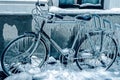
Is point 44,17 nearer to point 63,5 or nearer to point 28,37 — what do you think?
point 28,37

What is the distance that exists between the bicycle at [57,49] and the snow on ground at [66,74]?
5.1 inches

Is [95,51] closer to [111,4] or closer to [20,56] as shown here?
[111,4]

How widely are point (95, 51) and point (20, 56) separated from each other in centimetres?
141

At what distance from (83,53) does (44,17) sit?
1.12 m

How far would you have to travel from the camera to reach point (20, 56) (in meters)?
5.55

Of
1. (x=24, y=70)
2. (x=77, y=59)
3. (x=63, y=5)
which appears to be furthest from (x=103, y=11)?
(x=24, y=70)

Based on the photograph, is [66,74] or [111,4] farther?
[111,4]

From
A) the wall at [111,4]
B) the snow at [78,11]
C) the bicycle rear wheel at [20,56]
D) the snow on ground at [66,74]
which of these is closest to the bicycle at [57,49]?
the bicycle rear wheel at [20,56]

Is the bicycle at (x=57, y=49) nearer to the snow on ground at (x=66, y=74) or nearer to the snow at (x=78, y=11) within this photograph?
the snow on ground at (x=66, y=74)

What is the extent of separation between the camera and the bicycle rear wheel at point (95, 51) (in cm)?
580

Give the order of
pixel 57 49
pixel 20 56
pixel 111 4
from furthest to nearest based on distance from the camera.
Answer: pixel 111 4, pixel 57 49, pixel 20 56

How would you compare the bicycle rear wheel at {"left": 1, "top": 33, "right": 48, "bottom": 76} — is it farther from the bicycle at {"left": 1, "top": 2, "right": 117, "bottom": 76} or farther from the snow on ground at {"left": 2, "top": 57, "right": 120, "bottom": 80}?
the snow on ground at {"left": 2, "top": 57, "right": 120, "bottom": 80}

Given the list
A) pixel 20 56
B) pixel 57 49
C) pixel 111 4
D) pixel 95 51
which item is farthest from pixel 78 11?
pixel 20 56

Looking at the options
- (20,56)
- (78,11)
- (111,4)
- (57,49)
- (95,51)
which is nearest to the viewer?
(20,56)
